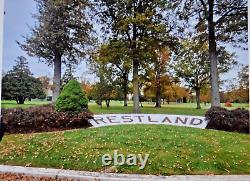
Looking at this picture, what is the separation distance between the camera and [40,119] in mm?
2258

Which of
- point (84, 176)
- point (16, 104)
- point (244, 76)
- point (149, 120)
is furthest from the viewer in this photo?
point (16, 104)

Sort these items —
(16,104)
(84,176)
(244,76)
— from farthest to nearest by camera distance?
(16,104)
(244,76)
(84,176)

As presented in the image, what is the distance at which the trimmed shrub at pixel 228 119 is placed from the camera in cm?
206

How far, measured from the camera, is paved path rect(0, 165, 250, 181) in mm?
1859

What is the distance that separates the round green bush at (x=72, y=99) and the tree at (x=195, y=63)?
0.79m

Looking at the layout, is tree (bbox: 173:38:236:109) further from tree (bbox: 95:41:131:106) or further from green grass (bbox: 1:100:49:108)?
green grass (bbox: 1:100:49:108)

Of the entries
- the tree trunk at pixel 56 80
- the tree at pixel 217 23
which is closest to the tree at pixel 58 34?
the tree trunk at pixel 56 80

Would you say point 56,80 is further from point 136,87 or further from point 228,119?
point 228,119

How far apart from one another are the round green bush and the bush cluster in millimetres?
45

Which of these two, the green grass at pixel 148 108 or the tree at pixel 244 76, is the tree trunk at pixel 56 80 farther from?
the tree at pixel 244 76

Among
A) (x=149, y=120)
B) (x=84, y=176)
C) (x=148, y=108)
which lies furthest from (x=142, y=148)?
(x=84, y=176)

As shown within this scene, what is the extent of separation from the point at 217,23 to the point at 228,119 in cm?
75

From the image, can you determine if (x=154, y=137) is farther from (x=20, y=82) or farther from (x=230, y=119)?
(x=20, y=82)

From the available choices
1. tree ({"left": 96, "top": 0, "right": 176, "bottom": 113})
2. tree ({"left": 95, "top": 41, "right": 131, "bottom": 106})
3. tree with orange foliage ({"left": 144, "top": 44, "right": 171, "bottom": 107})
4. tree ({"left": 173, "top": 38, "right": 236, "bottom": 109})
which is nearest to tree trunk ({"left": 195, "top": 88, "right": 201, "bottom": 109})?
tree ({"left": 173, "top": 38, "right": 236, "bottom": 109})
